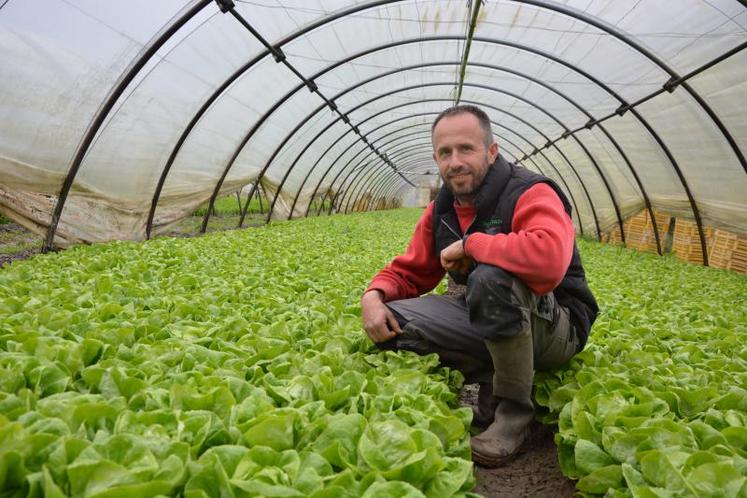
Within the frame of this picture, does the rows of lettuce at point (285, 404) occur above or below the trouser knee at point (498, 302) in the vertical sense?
below

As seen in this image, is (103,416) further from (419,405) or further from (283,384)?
(419,405)

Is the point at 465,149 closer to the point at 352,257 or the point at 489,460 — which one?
the point at 489,460

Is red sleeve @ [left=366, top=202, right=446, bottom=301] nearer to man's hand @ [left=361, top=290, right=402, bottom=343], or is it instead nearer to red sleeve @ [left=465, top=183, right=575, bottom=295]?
man's hand @ [left=361, top=290, right=402, bottom=343]

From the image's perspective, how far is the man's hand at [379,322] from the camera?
2803mm

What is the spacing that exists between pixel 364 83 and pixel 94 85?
685 centimetres

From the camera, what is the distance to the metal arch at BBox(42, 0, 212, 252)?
6.71 m

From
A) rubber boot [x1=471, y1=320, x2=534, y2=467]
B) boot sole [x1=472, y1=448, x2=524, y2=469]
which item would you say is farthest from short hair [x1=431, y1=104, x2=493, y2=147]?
boot sole [x1=472, y1=448, x2=524, y2=469]

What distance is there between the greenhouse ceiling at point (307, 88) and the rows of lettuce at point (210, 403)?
3616 millimetres

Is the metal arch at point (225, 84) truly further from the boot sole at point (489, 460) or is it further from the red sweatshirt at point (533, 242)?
the boot sole at point (489, 460)

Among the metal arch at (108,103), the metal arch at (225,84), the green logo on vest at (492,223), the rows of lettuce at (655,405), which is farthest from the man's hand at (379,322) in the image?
the metal arch at (225,84)

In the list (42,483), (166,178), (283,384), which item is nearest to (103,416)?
(42,483)

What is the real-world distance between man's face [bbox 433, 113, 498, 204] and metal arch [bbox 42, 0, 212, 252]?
5.33m

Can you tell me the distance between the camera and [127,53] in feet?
22.0

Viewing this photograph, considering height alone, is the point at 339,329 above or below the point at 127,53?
below
